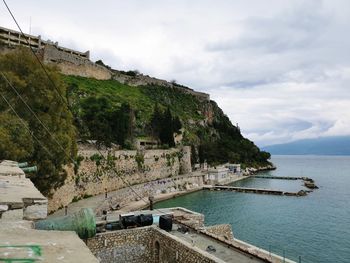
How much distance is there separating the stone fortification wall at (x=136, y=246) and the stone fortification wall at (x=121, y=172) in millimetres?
11269

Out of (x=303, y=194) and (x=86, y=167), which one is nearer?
(x=86, y=167)

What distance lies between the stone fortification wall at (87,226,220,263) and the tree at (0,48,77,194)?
6709mm

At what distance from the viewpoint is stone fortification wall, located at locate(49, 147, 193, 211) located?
2802 centimetres

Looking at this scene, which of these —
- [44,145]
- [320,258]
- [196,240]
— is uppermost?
[44,145]

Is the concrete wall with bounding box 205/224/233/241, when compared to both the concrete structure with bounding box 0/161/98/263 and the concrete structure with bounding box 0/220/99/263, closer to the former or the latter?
the concrete structure with bounding box 0/161/98/263

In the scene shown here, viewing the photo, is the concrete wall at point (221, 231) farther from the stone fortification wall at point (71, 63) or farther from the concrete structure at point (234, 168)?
the concrete structure at point (234, 168)

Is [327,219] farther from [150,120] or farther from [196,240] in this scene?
[150,120]

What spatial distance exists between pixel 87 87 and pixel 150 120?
41.2 ft

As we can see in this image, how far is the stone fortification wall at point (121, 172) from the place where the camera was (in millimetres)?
28016

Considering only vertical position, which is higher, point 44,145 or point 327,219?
point 44,145

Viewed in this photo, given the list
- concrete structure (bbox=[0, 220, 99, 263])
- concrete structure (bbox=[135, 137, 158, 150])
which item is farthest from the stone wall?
concrete structure (bbox=[135, 137, 158, 150])

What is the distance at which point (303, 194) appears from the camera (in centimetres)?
4753

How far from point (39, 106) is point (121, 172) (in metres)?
21.3

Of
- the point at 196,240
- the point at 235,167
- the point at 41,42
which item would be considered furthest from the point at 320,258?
the point at 41,42
